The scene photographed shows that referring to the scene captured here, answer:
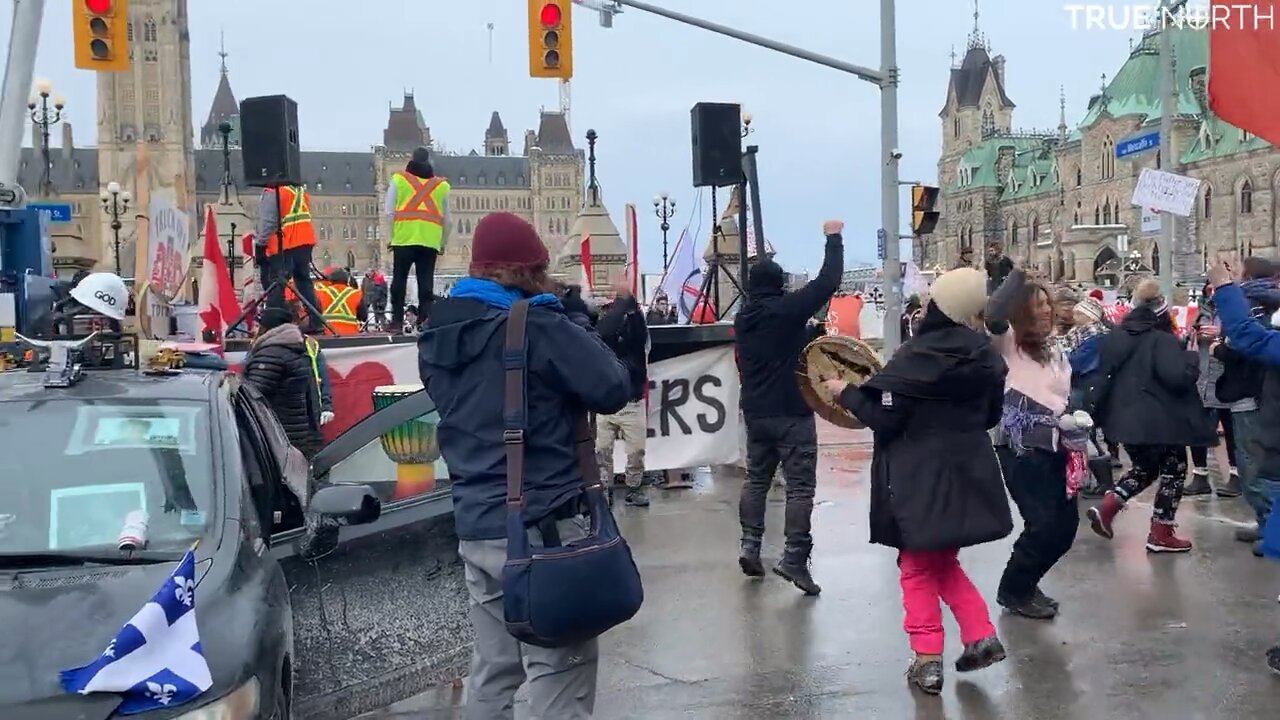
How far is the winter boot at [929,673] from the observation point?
223 inches

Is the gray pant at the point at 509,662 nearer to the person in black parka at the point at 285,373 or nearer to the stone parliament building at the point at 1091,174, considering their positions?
the person in black parka at the point at 285,373

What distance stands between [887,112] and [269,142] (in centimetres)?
850

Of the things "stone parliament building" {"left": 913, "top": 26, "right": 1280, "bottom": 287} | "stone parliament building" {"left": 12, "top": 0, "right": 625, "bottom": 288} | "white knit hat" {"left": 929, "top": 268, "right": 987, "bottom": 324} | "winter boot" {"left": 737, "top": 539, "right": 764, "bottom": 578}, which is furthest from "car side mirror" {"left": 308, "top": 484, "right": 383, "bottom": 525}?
"stone parliament building" {"left": 12, "top": 0, "right": 625, "bottom": 288}

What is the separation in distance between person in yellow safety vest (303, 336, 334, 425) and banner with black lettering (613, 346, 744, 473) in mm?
2910

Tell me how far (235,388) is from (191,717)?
6.38 feet

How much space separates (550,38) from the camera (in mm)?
15430

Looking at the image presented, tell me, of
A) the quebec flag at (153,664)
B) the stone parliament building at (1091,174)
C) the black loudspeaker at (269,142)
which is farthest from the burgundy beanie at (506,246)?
the stone parliament building at (1091,174)

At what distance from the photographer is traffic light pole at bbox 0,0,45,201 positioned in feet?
35.5

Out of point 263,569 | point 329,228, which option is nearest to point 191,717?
point 263,569

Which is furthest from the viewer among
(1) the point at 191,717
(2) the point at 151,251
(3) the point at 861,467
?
(3) the point at 861,467

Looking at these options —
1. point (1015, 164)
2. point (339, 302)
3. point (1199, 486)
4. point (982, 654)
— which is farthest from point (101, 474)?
point (1015, 164)

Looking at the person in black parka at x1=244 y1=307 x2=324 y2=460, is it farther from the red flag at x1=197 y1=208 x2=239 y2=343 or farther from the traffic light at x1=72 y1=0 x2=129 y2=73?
the traffic light at x1=72 y1=0 x2=129 y2=73

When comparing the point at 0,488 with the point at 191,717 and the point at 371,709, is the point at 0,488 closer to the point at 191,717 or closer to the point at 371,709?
the point at 191,717

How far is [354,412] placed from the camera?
35.2ft
